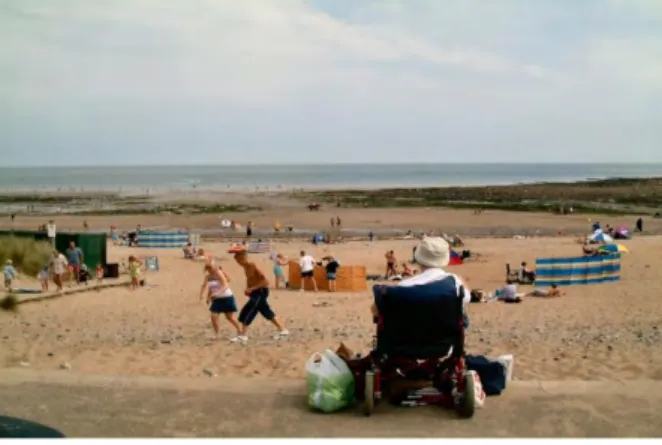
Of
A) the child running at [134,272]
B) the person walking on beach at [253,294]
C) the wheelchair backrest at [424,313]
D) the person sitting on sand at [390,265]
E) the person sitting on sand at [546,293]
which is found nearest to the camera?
the wheelchair backrest at [424,313]

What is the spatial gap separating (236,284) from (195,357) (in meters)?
11.0

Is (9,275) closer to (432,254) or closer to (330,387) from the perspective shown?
(330,387)

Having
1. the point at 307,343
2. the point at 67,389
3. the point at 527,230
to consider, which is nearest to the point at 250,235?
the point at 527,230

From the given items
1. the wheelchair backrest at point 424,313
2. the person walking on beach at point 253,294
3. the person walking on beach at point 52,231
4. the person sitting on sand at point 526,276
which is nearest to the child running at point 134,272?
the person walking on beach at point 52,231

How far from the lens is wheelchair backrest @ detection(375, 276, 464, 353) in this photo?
465 centimetres

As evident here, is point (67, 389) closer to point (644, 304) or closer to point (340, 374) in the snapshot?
point (340, 374)

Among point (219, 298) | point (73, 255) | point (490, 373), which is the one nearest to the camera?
point (490, 373)

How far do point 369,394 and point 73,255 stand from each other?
45.1 feet

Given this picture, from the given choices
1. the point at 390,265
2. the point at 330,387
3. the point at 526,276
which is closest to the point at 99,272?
the point at 390,265

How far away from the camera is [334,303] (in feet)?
49.1

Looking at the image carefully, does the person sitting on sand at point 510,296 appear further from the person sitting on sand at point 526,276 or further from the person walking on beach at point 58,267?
the person walking on beach at point 58,267

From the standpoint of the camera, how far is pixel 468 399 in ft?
15.4

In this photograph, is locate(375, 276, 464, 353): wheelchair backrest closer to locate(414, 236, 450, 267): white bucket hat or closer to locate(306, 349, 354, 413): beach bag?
locate(414, 236, 450, 267): white bucket hat

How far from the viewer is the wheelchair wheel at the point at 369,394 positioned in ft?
15.6
